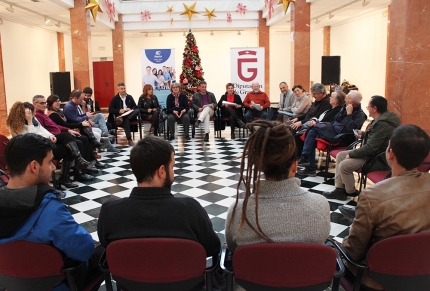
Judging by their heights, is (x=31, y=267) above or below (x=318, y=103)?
below

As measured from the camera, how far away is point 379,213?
6.36 ft

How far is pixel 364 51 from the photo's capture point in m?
13.4

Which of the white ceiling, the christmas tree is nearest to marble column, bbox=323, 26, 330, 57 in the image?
the white ceiling

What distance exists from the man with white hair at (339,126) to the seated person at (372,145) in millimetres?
878

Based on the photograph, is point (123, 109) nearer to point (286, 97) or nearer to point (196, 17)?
point (286, 97)

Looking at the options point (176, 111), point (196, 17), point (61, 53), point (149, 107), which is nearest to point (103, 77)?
A: point (61, 53)

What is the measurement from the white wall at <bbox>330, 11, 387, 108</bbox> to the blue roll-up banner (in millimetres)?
6441

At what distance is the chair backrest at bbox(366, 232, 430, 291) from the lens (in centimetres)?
170

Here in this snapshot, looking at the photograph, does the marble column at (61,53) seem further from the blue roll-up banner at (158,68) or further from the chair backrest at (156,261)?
the chair backrest at (156,261)

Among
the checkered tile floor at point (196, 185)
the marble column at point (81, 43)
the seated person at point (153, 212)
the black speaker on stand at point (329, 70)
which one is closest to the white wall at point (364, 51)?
the black speaker on stand at point (329, 70)

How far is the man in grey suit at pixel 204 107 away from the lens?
923 centimetres

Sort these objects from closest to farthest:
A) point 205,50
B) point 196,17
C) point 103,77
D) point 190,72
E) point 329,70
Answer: point 190,72
point 329,70
point 196,17
point 205,50
point 103,77

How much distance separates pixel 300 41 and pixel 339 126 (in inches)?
229

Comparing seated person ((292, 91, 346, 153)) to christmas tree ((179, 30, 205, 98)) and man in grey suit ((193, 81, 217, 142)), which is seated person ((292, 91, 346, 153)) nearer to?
man in grey suit ((193, 81, 217, 142))
